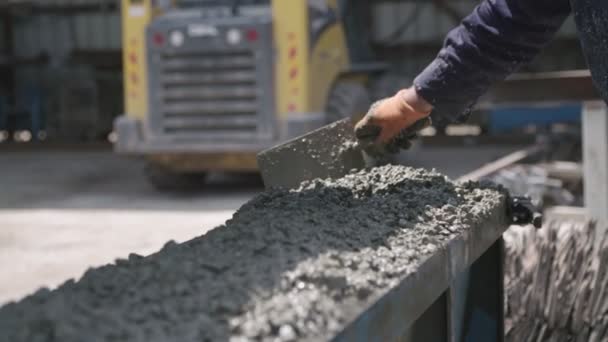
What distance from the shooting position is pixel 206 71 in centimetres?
673

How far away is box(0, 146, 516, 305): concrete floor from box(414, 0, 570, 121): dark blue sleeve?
252 centimetres

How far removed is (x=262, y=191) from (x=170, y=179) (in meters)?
5.32

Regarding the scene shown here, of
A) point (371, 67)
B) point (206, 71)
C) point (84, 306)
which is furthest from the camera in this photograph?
point (371, 67)

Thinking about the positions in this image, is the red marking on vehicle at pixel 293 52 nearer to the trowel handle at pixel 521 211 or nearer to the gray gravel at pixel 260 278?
the trowel handle at pixel 521 211

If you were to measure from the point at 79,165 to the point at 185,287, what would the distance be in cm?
914

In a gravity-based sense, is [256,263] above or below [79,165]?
above

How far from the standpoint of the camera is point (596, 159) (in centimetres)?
435

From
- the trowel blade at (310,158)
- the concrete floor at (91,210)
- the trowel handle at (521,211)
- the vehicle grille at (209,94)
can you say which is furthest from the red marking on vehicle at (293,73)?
the trowel handle at (521,211)

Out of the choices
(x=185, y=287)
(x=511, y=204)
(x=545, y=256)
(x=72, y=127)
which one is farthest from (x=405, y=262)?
(x=72, y=127)

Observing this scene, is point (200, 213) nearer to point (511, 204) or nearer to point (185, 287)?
point (511, 204)

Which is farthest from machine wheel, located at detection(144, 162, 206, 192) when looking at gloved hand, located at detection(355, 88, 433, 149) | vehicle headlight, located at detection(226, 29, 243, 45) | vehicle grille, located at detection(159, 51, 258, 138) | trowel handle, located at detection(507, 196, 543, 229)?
trowel handle, located at detection(507, 196, 543, 229)

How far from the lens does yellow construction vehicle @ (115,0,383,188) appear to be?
6.50 meters

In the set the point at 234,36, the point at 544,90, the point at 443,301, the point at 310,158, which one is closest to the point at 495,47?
the point at 310,158

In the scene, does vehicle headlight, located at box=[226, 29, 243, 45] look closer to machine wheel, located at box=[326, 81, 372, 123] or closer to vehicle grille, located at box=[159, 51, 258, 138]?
vehicle grille, located at box=[159, 51, 258, 138]
